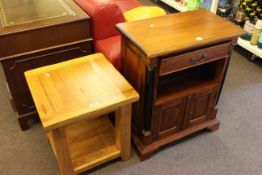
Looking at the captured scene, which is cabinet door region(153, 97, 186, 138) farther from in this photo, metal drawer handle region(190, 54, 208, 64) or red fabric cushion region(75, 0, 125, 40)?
red fabric cushion region(75, 0, 125, 40)

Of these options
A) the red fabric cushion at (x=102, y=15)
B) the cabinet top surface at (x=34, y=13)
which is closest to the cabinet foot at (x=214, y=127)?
the red fabric cushion at (x=102, y=15)

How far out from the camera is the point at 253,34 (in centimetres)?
244

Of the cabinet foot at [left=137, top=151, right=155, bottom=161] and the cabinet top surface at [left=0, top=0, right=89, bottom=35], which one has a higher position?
the cabinet top surface at [left=0, top=0, right=89, bottom=35]

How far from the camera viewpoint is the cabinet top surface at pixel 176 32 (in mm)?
1254

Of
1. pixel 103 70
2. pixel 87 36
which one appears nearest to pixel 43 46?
pixel 87 36

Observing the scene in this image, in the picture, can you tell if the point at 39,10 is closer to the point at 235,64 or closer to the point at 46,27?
the point at 46,27

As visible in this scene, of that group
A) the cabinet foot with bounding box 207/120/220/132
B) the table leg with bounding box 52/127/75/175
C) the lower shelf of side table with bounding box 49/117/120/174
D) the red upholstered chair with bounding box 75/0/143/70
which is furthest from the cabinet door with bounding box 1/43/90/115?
the cabinet foot with bounding box 207/120/220/132

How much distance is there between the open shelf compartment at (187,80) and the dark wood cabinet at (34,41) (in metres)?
0.58

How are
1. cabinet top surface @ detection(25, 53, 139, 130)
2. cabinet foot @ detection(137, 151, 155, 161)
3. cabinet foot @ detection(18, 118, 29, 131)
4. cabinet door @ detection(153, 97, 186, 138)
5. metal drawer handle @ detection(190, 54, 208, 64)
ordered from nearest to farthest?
cabinet top surface @ detection(25, 53, 139, 130)
metal drawer handle @ detection(190, 54, 208, 64)
cabinet door @ detection(153, 97, 186, 138)
cabinet foot @ detection(137, 151, 155, 161)
cabinet foot @ detection(18, 118, 29, 131)

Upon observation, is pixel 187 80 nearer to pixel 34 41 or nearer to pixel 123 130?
pixel 123 130

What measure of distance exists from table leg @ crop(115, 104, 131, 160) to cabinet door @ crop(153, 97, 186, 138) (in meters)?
0.16

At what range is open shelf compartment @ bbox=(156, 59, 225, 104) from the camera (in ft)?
4.88

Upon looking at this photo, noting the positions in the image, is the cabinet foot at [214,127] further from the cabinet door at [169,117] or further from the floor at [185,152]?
the cabinet door at [169,117]

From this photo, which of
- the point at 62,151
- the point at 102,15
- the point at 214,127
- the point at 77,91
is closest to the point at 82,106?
the point at 77,91
